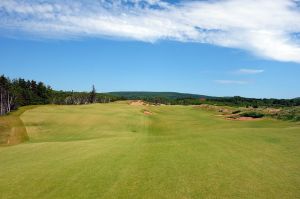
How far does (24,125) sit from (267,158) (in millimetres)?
37757

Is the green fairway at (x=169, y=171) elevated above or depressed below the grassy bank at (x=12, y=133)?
above

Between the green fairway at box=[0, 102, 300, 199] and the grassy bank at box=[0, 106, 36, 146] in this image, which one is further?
the grassy bank at box=[0, 106, 36, 146]

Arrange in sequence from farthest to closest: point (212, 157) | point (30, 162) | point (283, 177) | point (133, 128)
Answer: point (133, 128) → point (30, 162) → point (212, 157) → point (283, 177)

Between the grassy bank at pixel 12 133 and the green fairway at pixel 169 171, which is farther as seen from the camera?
the grassy bank at pixel 12 133

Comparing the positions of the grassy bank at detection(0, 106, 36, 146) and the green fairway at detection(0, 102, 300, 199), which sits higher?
the green fairway at detection(0, 102, 300, 199)

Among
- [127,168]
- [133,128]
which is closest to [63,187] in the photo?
[127,168]

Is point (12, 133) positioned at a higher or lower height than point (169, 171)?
lower

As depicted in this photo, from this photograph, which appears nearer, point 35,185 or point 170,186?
point 170,186

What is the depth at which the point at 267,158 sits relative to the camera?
16328 millimetres

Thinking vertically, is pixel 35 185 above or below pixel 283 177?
below

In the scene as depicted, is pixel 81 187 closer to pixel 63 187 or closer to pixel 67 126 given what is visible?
pixel 63 187

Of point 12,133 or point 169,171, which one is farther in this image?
point 12,133

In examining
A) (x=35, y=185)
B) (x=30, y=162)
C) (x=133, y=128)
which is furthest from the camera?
(x=133, y=128)

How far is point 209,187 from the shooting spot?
38.2ft
